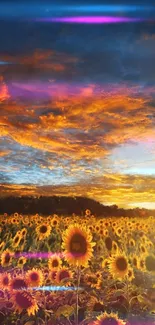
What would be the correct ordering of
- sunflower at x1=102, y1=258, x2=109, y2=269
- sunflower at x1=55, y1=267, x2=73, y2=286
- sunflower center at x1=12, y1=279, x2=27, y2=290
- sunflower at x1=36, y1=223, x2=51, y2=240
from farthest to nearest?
sunflower at x1=36, y1=223, x2=51, y2=240 < sunflower at x1=102, y1=258, x2=109, y2=269 < sunflower at x1=55, y1=267, x2=73, y2=286 < sunflower center at x1=12, y1=279, x2=27, y2=290

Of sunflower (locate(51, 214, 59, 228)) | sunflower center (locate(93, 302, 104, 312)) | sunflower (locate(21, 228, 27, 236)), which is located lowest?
sunflower center (locate(93, 302, 104, 312))

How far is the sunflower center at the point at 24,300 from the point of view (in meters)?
1.28

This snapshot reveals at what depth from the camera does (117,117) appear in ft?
5.73

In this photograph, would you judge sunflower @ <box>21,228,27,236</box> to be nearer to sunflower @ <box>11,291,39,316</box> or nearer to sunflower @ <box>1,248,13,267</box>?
sunflower @ <box>1,248,13,267</box>

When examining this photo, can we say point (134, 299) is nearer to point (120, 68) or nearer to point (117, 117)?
point (117, 117)

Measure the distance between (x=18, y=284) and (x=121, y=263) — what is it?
0.45 metres

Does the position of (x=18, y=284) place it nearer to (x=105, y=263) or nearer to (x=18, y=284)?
(x=18, y=284)

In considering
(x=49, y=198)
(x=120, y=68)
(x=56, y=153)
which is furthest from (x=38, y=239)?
(x=120, y=68)

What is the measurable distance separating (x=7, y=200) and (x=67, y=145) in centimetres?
68

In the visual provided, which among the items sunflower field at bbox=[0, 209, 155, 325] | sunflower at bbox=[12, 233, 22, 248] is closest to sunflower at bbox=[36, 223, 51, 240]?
sunflower field at bbox=[0, 209, 155, 325]

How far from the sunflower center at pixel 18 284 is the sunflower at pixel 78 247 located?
0.69ft

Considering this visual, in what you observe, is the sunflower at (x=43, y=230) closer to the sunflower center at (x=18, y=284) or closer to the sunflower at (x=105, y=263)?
the sunflower at (x=105, y=263)

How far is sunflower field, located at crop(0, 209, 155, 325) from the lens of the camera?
1.36 metres

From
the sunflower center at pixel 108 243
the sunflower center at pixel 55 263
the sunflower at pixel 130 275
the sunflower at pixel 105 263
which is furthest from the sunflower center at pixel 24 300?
the sunflower center at pixel 108 243
